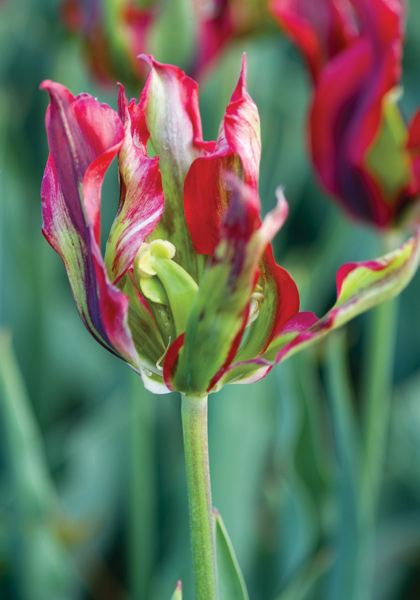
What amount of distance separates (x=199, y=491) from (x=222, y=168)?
0.14 meters

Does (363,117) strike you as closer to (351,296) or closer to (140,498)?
(351,296)

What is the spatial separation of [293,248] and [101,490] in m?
0.55

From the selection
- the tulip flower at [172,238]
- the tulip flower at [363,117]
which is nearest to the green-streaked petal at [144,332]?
the tulip flower at [172,238]

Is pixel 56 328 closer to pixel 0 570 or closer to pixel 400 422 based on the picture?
pixel 0 570

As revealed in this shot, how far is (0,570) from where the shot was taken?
854 millimetres

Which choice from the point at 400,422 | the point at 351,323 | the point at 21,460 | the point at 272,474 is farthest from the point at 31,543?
the point at 351,323

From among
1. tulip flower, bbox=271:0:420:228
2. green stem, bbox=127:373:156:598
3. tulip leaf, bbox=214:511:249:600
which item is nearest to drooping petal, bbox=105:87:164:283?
tulip leaf, bbox=214:511:249:600

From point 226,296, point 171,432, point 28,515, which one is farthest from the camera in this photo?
point 171,432

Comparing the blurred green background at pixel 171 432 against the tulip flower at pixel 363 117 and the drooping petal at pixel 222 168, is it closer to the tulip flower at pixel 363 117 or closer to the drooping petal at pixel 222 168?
the tulip flower at pixel 363 117

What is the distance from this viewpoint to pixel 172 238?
13.7 inches

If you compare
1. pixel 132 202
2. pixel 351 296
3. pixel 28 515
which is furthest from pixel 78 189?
pixel 28 515

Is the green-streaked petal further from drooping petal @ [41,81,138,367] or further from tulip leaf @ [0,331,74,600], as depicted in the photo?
tulip leaf @ [0,331,74,600]

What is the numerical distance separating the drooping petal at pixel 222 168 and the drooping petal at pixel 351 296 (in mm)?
53

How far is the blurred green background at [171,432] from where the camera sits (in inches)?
29.2
